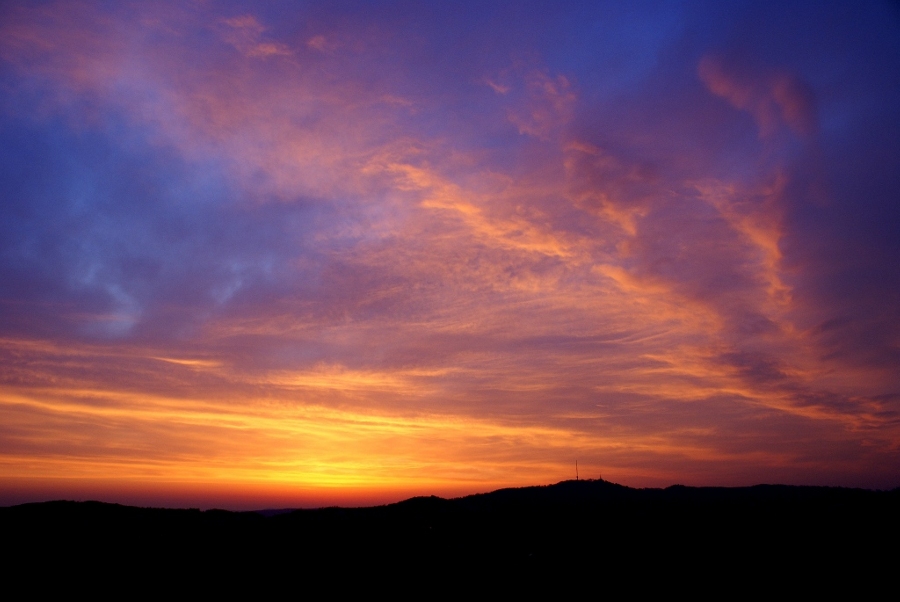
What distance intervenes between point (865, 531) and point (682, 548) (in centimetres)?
882

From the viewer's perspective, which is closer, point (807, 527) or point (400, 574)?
point (400, 574)

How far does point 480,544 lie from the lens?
29.6 m

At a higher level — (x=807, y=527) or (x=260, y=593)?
(x=807, y=527)

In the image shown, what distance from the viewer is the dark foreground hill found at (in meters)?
24.5

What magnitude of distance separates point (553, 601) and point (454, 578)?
16.3 feet

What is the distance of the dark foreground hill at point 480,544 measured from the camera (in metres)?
24.5

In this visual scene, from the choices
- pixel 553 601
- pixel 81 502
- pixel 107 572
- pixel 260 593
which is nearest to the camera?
pixel 553 601

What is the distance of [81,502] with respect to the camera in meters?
37.6

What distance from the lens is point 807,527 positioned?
28.5 m

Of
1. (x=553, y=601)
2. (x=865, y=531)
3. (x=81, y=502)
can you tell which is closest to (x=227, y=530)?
(x=81, y=502)

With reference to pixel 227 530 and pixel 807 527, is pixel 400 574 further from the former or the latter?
pixel 807 527

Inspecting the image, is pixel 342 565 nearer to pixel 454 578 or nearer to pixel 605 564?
pixel 454 578

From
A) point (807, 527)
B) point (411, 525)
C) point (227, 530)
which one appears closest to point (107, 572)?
point (227, 530)

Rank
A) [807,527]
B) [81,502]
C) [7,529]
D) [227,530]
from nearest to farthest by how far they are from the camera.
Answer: [807,527]
[7,529]
[227,530]
[81,502]
